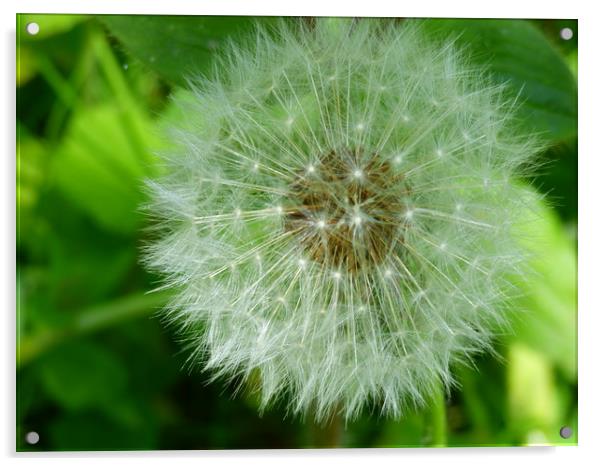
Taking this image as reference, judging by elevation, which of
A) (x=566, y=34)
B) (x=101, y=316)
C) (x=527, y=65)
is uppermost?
(x=566, y=34)

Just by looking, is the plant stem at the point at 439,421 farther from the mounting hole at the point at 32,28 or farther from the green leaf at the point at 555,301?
the mounting hole at the point at 32,28

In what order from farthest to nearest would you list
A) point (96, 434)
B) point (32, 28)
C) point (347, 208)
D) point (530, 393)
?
point (530, 393) → point (96, 434) → point (32, 28) → point (347, 208)

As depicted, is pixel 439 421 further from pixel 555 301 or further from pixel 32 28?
pixel 32 28

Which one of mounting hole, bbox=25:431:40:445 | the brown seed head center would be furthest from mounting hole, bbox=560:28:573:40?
mounting hole, bbox=25:431:40:445

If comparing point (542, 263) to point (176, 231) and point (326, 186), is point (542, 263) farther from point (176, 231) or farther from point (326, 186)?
point (176, 231)

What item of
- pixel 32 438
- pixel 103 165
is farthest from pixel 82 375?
pixel 103 165

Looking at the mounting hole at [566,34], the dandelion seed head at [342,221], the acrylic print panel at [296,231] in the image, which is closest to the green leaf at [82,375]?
the acrylic print panel at [296,231]

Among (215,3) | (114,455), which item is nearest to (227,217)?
(215,3)

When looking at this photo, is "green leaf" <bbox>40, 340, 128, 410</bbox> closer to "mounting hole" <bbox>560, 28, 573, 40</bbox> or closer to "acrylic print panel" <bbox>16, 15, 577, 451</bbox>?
"acrylic print panel" <bbox>16, 15, 577, 451</bbox>
